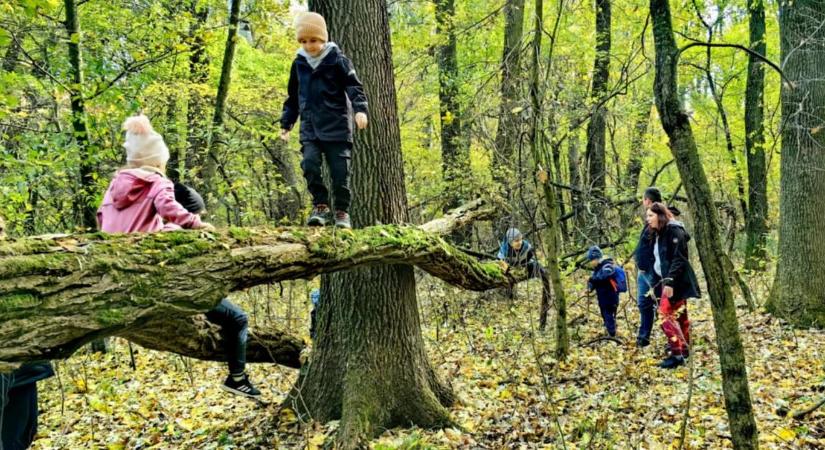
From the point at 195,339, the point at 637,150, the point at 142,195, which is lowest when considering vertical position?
the point at 195,339

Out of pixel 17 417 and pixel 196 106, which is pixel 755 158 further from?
pixel 17 417

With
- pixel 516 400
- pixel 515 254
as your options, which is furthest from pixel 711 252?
pixel 515 254

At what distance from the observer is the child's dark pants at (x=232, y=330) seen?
170 inches

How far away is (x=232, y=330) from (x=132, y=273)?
6.46 ft

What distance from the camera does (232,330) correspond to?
4348 mm

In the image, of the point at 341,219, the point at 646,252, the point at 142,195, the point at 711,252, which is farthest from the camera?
the point at 646,252

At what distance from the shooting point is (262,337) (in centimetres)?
518

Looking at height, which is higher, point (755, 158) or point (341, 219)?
point (755, 158)

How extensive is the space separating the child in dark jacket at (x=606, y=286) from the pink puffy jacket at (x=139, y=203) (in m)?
5.51

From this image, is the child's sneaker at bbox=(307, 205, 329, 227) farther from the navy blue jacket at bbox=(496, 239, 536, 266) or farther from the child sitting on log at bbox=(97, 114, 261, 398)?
the navy blue jacket at bbox=(496, 239, 536, 266)

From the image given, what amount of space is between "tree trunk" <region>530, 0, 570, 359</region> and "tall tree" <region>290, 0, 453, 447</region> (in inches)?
65.9

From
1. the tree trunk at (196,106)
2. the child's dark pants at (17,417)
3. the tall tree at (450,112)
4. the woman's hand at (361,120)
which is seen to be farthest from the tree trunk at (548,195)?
the tree trunk at (196,106)

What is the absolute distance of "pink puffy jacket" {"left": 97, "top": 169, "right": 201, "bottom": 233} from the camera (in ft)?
11.0

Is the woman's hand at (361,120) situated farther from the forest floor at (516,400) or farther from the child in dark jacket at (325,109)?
the forest floor at (516,400)
